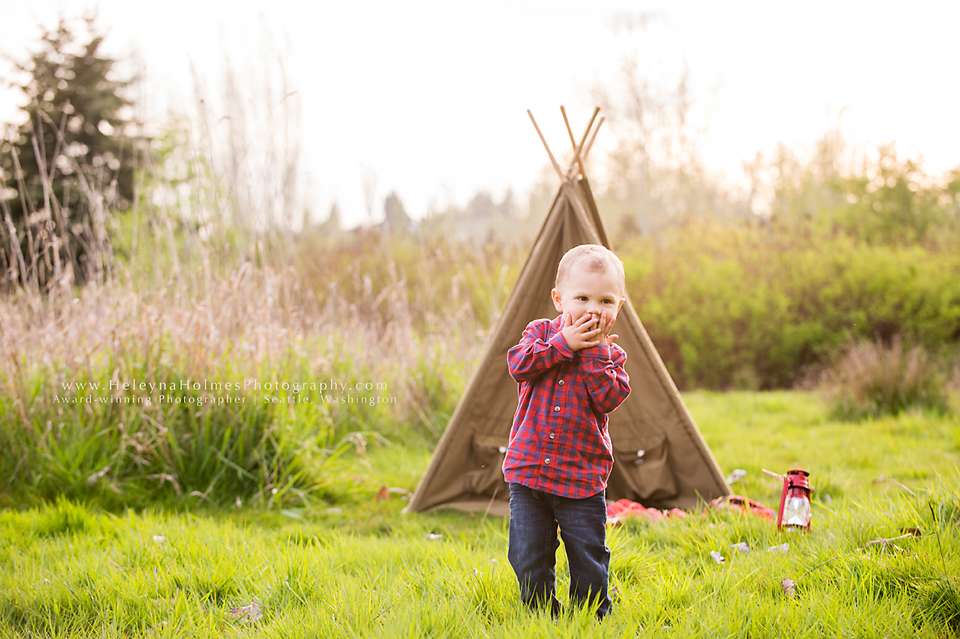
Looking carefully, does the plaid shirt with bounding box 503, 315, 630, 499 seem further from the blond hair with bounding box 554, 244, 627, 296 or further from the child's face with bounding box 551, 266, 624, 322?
the blond hair with bounding box 554, 244, 627, 296

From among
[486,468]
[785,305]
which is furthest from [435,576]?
[785,305]

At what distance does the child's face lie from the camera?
201 cm

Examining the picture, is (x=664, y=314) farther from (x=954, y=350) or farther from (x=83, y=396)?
(x=83, y=396)

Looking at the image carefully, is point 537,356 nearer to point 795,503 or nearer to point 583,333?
point 583,333

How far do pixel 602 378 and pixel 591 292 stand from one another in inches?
10.8

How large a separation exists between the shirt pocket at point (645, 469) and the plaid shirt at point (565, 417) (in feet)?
5.89

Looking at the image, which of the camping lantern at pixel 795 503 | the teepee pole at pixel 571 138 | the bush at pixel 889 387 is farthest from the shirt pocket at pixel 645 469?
the bush at pixel 889 387

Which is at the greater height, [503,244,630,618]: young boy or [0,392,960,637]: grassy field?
[503,244,630,618]: young boy

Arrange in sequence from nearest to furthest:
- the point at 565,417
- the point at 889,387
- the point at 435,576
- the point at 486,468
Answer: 1. the point at 565,417
2. the point at 435,576
3. the point at 486,468
4. the point at 889,387

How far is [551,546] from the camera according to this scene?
7.06 feet

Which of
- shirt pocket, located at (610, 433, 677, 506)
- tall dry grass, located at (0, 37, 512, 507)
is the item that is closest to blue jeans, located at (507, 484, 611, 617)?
shirt pocket, located at (610, 433, 677, 506)

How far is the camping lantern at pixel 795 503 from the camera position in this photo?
2.90m

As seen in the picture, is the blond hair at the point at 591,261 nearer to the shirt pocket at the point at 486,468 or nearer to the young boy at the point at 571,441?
the young boy at the point at 571,441

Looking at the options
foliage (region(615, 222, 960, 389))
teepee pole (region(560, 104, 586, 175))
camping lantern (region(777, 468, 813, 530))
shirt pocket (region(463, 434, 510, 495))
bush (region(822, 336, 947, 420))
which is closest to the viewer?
camping lantern (region(777, 468, 813, 530))
